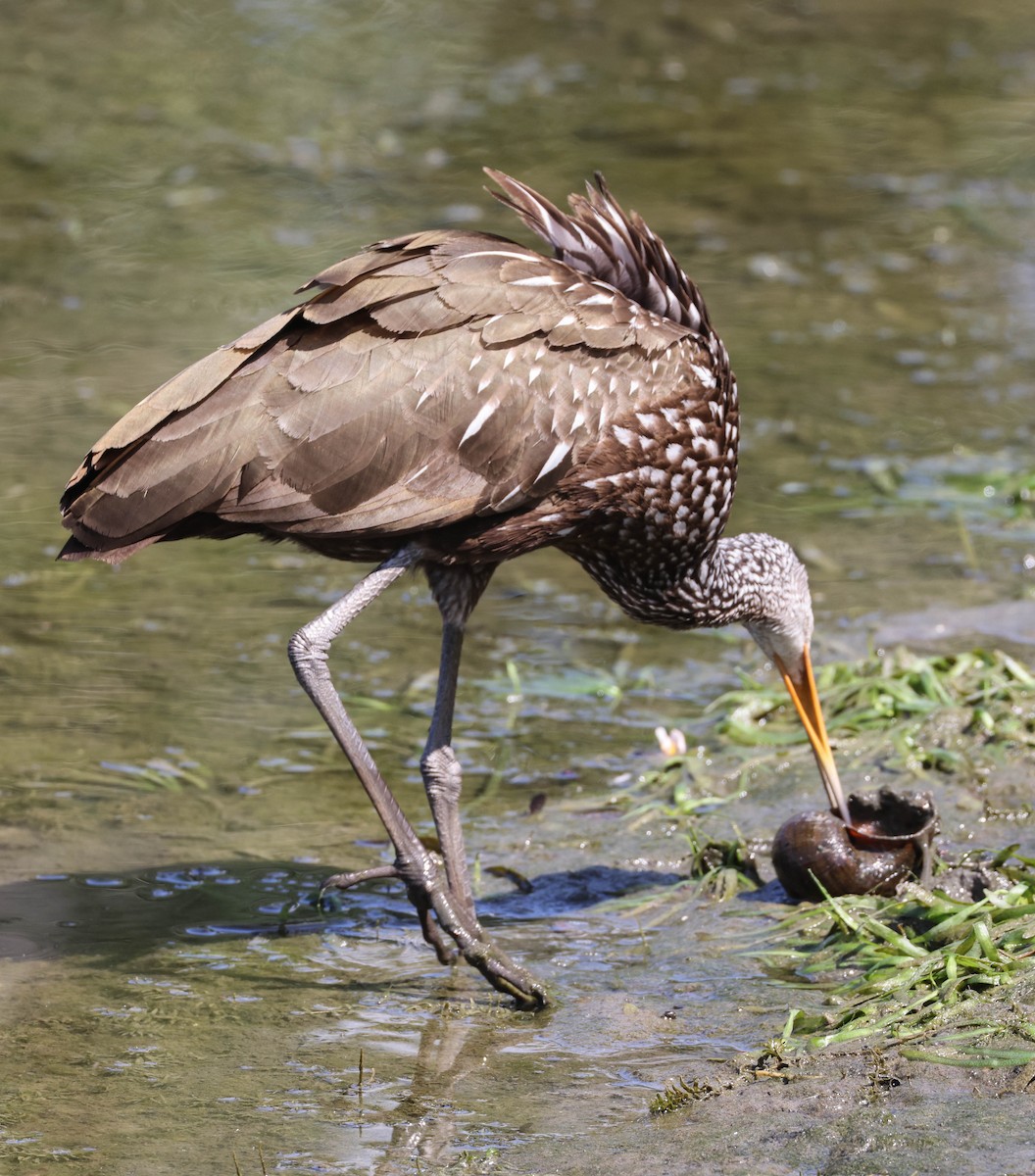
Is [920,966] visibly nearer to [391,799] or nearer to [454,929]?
[454,929]

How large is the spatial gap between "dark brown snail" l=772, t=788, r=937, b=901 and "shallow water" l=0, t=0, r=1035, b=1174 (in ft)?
0.72

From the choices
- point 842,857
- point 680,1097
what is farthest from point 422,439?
point 680,1097

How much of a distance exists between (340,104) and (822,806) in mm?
9959

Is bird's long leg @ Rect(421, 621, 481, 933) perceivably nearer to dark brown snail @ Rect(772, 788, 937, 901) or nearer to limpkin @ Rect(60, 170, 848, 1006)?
limpkin @ Rect(60, 170, 848, 1006)

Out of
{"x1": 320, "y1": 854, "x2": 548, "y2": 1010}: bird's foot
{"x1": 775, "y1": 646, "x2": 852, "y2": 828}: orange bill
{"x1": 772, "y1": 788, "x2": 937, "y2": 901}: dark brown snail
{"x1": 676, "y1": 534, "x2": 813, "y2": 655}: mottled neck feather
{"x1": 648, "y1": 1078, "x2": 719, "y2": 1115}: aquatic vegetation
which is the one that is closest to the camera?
{"x1": 648, "y1": 1078, "x2": 719, "y2": 1115}: aquatic vegetation

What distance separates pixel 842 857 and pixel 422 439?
1762mm

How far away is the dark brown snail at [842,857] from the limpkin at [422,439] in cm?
96

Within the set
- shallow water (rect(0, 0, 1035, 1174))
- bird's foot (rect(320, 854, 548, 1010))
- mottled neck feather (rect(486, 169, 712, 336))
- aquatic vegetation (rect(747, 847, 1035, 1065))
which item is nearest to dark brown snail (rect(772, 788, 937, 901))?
aquatic vegetation (rect(747, 847, 1035, 1065))

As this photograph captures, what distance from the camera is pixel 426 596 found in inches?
324

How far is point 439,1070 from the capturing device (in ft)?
15.4

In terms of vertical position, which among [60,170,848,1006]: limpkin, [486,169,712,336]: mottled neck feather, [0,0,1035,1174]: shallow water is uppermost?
[486,169,712,336]: mottled neck feather

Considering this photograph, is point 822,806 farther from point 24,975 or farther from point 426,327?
point 24,975

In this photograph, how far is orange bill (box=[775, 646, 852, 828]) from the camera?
5836mm

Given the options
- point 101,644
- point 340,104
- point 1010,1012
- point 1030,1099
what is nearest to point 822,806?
point 1010,1012
